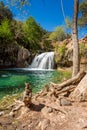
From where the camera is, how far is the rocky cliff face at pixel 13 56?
46656 millimetres

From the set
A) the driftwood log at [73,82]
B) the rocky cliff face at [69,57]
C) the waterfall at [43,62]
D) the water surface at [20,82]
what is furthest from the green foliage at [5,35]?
the driftwood log at [73,82]

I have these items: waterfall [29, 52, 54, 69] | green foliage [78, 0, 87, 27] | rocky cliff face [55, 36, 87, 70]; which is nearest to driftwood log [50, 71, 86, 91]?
green foliage [78, 0, 87, 27]

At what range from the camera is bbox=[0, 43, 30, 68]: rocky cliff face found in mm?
46656

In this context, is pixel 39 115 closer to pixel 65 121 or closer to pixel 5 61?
pixel 65 121

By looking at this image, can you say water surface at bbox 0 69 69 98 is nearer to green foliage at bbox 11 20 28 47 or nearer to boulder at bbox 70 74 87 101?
boulder at bbox 70 74 87 101

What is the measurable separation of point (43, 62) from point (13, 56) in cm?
681

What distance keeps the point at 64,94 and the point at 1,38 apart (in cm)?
4131

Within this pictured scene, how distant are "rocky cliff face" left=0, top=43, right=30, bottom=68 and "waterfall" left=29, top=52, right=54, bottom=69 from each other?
5.85 feet

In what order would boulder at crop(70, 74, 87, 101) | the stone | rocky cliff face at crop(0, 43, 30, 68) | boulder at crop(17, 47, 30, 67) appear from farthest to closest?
1. boulder at crop(17, 47, 30, 67)
2. rocky cliff face at crop(0, 43, 30, 68)
3. boulder at crop(70, 74, 87, 101)
4. the stone

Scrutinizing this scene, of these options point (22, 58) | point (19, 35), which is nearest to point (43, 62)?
point (22, 58)

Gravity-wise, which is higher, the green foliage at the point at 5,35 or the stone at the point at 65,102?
the green foliage at the point at 5,35

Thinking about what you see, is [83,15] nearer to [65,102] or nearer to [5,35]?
[65,102]

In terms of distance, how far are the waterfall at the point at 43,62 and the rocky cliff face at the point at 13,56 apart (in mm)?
1782

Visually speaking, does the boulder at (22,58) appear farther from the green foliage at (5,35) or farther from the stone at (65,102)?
the stone at (65,102)
